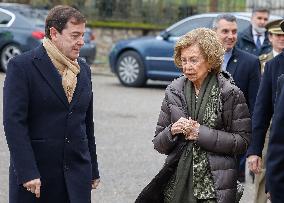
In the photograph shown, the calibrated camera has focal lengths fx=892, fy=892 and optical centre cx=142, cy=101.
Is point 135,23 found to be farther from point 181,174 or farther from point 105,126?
point 181,174

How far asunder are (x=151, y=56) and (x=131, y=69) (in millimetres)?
633

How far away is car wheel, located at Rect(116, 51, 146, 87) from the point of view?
19.4 m

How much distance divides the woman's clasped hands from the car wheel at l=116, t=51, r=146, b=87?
14038 millimetres

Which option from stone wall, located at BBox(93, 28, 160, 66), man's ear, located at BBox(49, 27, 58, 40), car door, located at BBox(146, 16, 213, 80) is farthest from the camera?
stone wall, located at BBox(93, 28, 160, 66)

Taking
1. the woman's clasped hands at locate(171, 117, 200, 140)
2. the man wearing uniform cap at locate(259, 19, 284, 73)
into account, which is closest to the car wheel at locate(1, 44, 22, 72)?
the man wearing uniform cap at locate(259, 19, 284, 73)

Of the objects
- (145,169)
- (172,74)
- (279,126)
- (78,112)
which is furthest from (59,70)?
(172,74)

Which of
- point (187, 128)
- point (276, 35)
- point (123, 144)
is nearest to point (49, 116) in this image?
point (187, 128)

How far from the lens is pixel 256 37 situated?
11.2 metres

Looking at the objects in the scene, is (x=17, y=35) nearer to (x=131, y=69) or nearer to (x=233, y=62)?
(x=131, y=69)

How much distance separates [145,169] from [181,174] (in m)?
5.21

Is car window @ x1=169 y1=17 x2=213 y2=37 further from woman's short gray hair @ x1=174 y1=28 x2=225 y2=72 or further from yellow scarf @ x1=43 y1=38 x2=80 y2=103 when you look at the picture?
yellow scarf @ x1=43 y1=38 x2=80 y2=103

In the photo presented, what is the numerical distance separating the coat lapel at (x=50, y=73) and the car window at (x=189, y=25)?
509 inches

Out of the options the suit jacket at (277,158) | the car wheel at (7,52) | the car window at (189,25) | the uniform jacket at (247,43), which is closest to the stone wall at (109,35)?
the car wheel at (7,52)

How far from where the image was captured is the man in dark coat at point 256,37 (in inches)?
400
